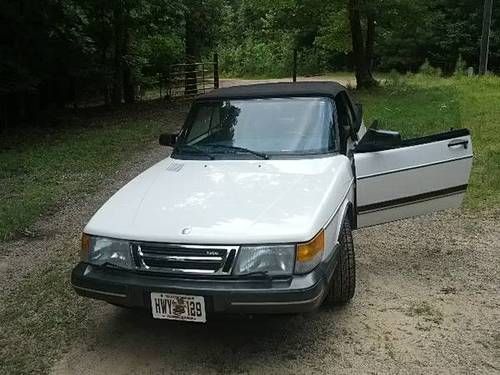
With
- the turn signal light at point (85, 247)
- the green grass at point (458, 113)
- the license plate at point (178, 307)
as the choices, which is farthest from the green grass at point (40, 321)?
the green grass at point (458, 113)

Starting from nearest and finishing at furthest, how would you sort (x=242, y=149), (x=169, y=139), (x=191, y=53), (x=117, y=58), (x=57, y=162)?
(x=242, y=149) → (x=169, y=139) → (x=57, y=162) → (x=117, y=58) → (x=191, y=53)

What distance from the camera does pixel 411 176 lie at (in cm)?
502

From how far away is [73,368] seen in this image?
3721 millimetres

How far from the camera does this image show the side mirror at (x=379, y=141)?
4.80 meters

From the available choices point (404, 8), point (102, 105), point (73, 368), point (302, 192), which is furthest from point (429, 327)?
point (404, 8)

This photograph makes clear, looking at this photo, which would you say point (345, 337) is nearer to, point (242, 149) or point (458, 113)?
point (242, 149)

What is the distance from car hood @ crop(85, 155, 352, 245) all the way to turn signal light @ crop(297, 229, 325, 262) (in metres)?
0.04

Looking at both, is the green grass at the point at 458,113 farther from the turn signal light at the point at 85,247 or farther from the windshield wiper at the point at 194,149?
the turn signal light at the point at 85,247

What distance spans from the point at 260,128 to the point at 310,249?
67.6 inches

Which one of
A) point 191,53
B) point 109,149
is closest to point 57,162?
point 109,149

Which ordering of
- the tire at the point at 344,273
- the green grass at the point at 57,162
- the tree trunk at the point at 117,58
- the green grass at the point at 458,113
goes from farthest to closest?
1. the tree trunk at the point at 117,58
2. the green grass at the point at 458,113
3. the green grass at the point at 57,162
4. the tire at the point at 344,273

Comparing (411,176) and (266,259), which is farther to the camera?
(411,176)

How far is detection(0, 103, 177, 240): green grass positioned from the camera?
292 inches

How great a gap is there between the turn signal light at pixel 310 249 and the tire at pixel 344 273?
0.65 m
